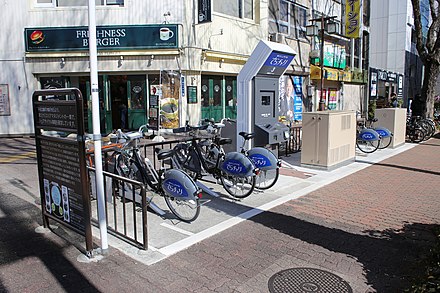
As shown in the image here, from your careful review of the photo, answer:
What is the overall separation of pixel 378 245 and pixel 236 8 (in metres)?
14.8

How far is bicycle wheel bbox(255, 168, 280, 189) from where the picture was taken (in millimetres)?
6707

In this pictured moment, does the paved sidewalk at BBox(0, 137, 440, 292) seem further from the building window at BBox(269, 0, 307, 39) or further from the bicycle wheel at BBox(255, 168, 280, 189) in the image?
the building window at BBox(269, 0, 307, 39)

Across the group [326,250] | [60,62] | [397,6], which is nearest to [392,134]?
[326,250]

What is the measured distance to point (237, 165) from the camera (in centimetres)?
589

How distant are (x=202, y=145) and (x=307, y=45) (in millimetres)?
16919

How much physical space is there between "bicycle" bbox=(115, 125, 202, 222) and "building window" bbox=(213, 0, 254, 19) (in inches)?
469

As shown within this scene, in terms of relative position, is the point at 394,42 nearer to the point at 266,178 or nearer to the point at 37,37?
the point at 37,37

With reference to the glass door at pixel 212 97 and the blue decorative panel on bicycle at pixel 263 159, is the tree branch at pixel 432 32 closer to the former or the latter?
the glass door at pixel 212 97

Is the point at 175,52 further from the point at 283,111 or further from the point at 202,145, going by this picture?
the point at 202,145

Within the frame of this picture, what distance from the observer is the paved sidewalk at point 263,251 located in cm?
351

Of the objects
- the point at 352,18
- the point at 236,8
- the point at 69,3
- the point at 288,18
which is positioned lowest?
the point at 69,3

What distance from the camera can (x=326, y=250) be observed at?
4188mm

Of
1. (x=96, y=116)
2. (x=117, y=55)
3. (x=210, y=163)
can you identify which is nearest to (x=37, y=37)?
(x=117, y=55)

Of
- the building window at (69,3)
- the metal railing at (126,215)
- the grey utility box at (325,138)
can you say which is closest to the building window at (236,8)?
the building window at (69,3)
